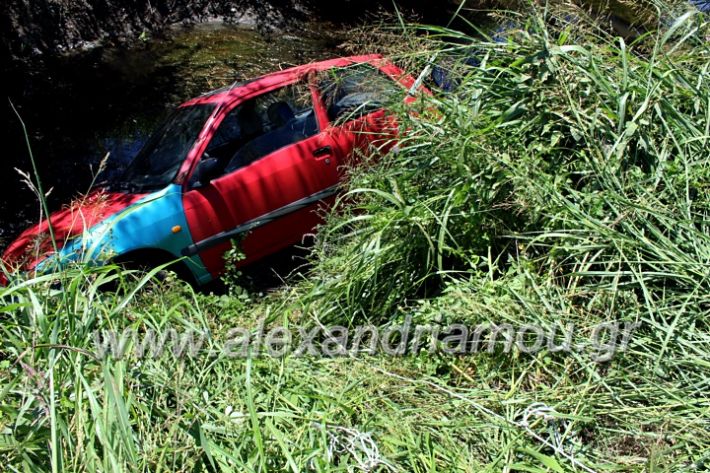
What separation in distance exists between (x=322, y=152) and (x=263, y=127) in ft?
1.66

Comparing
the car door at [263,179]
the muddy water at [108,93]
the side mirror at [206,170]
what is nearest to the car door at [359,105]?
the car door at [263,179]

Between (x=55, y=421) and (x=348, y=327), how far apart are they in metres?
1.59

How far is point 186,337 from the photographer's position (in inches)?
119

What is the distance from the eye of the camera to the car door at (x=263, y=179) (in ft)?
15.1

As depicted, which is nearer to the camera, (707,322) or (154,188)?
(707,322)

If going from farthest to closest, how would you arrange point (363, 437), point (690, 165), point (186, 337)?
point (690, 165)
point (186, 337)
point (363, 437)

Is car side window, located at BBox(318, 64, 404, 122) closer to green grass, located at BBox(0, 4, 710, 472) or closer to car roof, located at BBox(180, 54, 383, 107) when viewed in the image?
car roof, located at BBox(180, 54, 383, 107)

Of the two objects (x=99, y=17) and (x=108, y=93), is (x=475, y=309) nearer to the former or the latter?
(x=108, y=93)

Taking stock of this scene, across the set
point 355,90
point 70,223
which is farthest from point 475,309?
point 70,223

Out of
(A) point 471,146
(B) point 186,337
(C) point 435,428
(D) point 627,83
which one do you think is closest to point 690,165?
(D) point 627,83

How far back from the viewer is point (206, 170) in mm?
4598

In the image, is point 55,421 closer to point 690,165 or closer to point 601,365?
point 601,365

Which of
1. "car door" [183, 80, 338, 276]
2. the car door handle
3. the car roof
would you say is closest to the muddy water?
the car roof

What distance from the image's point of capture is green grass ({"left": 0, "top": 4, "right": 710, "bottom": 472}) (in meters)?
2.49
